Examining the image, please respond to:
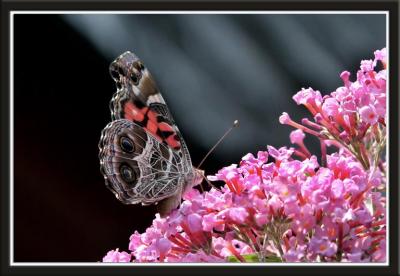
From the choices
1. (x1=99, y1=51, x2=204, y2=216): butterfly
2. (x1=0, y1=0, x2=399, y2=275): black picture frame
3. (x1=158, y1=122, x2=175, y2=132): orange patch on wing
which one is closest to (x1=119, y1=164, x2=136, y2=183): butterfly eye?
(x1=99, y1=51, x2=204, y2=216): butterfly

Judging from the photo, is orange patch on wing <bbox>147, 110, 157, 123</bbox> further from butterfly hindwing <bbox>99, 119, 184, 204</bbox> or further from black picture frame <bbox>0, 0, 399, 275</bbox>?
black picture frame <bbox>0, 0, 399, 275</bbox>

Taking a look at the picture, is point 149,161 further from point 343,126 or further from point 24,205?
point 24,205

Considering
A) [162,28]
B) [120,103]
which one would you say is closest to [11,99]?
[120,103]

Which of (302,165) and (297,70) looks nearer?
(302,165)

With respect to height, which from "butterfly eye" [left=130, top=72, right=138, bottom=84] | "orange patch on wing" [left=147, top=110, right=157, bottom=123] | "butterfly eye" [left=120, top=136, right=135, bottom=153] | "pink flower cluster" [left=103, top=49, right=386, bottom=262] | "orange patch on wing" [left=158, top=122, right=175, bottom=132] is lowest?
"pink flower cluster" [left=103, top=49, right=386, bottom=262]

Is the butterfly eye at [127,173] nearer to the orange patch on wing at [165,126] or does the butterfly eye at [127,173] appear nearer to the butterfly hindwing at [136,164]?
the butterfly hindwing at [136,164]
